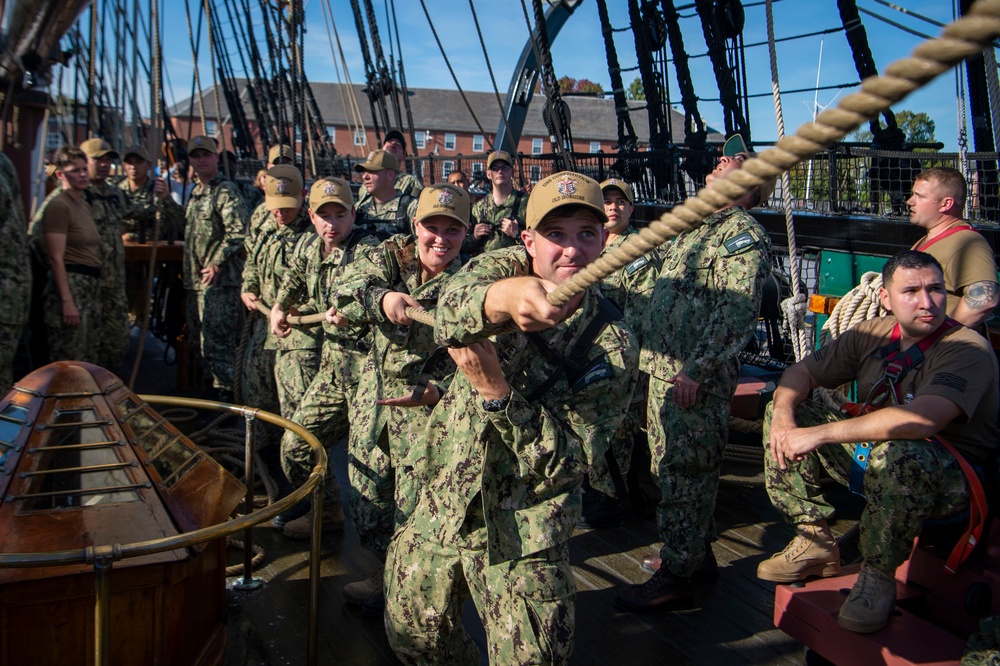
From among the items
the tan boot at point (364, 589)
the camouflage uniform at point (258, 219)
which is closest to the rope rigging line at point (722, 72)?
the camouflage uniform at point (258, 219)

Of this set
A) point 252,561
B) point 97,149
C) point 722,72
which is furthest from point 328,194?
point 722,72

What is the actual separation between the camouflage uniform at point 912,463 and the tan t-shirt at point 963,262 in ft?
2.81

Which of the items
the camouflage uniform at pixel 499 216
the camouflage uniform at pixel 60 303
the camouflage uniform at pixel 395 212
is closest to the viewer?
the camouflage uniform at pixel 60 303

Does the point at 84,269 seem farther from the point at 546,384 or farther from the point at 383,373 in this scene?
the point at 546,384

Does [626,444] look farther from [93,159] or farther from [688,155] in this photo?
[93,159]

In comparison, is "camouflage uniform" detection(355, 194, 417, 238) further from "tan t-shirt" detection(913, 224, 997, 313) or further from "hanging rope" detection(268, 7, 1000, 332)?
"hanging rope" detection(268, 7, 1000, 332)

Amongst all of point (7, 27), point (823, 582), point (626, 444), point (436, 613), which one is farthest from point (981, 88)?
point (7, 27)

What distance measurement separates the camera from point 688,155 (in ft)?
29.7

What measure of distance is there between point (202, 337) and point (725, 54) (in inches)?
239

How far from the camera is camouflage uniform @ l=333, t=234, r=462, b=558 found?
11.8ft

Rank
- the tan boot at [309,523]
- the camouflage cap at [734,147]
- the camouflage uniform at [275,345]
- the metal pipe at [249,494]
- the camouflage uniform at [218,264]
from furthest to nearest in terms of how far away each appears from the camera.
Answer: the camouflage uniform at [218,264]
the camouflage uniform at [275,345]
the tan boot at [309,523]
the camouflage cap at [734,147]
the metal pipe at [249,494]

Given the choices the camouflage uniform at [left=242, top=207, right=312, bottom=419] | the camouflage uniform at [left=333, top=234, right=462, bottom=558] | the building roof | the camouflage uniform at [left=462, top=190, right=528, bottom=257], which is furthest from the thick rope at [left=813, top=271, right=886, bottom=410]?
the building roof

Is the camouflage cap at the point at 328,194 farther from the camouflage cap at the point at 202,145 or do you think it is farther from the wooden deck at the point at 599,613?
the camouflage cap at the point at 202,145

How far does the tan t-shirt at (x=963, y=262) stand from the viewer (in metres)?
4.04
